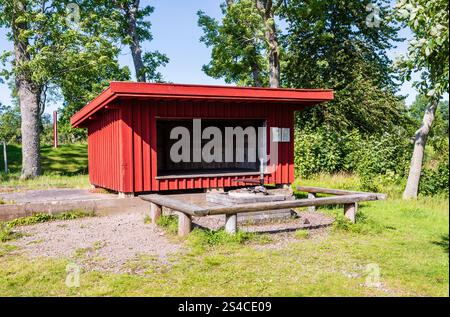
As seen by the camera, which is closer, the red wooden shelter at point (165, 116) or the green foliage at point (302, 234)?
the green foliage at point (302, 234)

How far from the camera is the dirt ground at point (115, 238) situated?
718cm

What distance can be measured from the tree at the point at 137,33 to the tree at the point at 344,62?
8563 mm

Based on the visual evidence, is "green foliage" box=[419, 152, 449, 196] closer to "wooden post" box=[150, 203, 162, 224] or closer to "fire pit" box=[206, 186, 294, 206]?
"fire pit" box=[206, 186, 294, 206]

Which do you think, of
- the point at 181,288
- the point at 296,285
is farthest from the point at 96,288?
the point at 296,285

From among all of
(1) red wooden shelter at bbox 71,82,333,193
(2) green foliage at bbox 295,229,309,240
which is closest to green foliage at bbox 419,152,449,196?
(1) red wooden shelter at bbox 71,82,333,193

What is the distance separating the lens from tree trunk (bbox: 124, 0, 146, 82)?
27203mm

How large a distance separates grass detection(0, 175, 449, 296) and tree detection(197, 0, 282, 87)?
1624 centimetres

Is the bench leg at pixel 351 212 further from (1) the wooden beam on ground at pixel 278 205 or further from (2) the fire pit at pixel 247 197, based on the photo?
(2) the fire pit at pixel 247 197

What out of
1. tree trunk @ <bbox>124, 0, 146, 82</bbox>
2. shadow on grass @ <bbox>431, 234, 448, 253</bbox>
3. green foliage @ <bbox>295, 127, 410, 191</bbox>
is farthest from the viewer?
tree trunk @ <bbox>124, 0, 146, 82</bbox>

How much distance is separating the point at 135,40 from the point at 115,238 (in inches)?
835

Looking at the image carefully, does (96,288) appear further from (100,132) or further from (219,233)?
(100,132)

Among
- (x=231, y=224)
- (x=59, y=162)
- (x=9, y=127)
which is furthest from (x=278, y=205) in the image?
(x=9, y=127)

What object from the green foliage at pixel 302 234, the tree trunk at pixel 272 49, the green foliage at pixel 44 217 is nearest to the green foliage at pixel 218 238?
the green foliage at pixel 302 234

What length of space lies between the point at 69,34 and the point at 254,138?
1267cm
